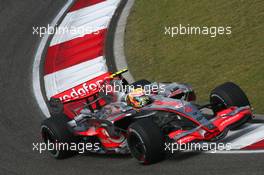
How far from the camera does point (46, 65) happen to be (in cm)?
1512

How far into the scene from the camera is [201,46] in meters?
14.0

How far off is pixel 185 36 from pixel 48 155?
4942 mm

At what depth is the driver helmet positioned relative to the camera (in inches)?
402

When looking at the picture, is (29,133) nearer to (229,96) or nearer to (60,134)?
(60,134)

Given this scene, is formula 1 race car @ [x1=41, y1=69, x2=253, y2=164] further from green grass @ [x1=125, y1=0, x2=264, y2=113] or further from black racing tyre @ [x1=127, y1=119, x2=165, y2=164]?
green grass @ [x1=125, y1=0, x2=264, y2=113]

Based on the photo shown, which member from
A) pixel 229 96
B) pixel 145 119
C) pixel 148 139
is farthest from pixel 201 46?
pixel 148 139

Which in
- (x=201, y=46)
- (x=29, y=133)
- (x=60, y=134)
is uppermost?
(x=201, y=46)

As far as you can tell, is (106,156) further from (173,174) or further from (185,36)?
(185,36)

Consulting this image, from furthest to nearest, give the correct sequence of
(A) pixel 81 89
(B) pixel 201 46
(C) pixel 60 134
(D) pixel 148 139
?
(B) pixel 201 46 → (A) pixel 81 89 → (C) pixel 60 134 → (D) pixel 148 139

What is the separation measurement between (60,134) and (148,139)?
193 cm

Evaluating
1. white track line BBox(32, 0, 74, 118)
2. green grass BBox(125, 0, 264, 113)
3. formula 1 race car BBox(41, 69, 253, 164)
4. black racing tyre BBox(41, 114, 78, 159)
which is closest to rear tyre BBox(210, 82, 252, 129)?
formula 1 race car BBox(41, 69, 253, 164)

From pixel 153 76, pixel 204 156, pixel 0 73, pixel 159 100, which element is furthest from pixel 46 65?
pixel 204 156

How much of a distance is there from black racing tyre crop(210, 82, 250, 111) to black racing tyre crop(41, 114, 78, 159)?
2.40 m

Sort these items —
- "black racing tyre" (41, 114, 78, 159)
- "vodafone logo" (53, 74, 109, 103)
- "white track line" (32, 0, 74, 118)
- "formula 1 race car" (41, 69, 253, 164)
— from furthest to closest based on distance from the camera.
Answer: "vodafone logo" (53, 74, 109, 103), "white track line" (32, 0, 74, 118), "black racing tyre" (41, 114, 78, 159), "formula 1 race car" (41, 69, 253, 164)
